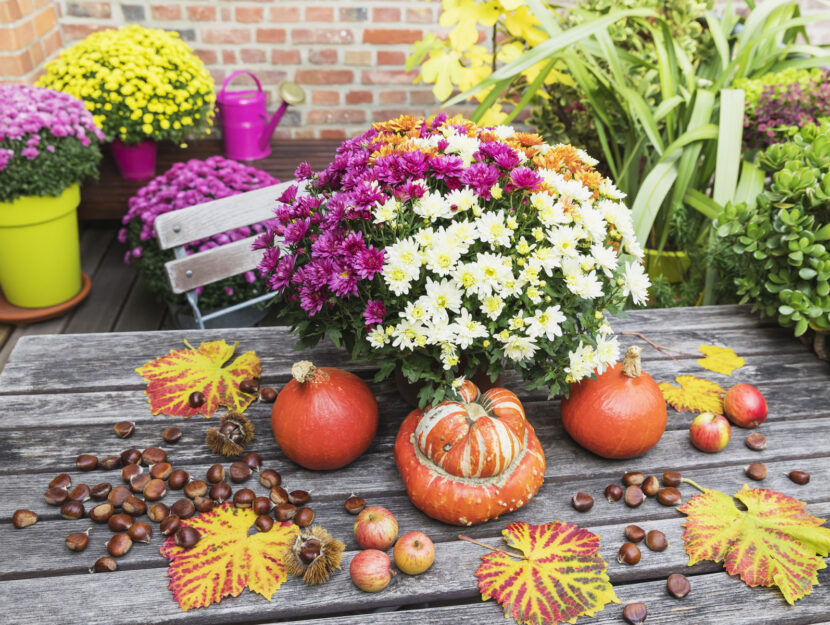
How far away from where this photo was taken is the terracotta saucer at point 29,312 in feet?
8.35

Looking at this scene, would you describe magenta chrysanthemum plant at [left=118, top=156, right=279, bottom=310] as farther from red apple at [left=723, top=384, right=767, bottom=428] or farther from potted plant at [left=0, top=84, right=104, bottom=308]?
red apple at [left=723, top=384, right=767, bottom=428]

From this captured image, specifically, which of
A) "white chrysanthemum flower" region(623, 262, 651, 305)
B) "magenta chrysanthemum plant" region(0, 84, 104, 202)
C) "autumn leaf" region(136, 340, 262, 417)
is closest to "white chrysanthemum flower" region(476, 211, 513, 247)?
"white chrysanthemum flower" region(623, 262, 651, 305)

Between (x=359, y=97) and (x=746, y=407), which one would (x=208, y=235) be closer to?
(x=746, y=407)


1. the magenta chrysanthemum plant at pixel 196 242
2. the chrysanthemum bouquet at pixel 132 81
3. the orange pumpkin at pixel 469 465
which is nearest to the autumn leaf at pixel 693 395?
the orange pumpkin at pixel 469 465

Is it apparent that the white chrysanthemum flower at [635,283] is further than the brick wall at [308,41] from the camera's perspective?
No

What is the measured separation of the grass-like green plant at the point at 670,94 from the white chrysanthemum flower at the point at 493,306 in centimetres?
100

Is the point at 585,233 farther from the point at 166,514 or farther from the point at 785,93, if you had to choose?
the point at 785,93

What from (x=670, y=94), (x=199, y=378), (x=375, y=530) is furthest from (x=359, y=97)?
(x=375, y=530)

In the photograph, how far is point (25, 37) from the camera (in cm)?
270

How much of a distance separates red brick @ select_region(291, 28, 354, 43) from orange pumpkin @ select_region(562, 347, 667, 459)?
8.49 ft

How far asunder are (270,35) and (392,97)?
638 mm

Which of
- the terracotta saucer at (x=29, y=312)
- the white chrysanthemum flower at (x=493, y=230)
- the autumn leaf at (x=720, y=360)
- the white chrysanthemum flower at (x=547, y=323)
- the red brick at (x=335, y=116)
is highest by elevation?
the white chrysanthemum flower at (x=493, y=230)

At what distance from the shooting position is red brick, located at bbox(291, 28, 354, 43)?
10.5 feet

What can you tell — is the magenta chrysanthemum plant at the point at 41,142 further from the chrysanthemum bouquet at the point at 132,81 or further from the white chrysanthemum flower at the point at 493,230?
the white chrysanthemum flower at the point at 493,230
